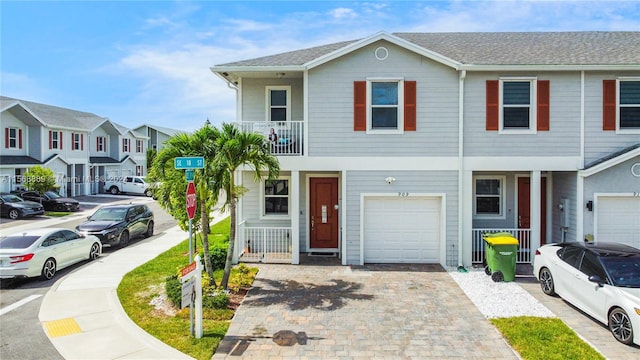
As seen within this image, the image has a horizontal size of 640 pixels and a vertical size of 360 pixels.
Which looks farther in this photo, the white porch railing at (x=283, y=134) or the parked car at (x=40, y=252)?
the white porch railing at (x=283, y=134)

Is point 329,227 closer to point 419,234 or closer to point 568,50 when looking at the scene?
point 419,234

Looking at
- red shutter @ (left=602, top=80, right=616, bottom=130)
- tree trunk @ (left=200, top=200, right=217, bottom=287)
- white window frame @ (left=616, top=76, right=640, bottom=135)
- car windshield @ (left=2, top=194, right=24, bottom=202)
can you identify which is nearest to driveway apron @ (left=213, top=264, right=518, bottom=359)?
tree trunk @ (left=200, top=200, right=217, bottom=287)

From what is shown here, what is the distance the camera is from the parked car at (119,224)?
15.6 m

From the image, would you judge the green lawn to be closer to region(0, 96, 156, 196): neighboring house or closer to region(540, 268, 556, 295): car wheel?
region(540, 268, 556, 295): car wheel

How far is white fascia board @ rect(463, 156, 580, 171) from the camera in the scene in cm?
1277

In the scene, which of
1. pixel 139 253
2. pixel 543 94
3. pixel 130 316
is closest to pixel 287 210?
pixel 139 253

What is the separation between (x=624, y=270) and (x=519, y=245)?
17.4 feet

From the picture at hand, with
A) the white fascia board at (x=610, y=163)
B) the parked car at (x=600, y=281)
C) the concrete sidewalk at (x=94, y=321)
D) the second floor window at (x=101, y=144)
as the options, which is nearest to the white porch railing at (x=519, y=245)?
the white fascia board at (x=610, y=163)

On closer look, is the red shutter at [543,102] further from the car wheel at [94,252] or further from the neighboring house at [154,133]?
the neighboring house at [154,133]

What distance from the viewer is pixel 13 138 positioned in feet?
97.2

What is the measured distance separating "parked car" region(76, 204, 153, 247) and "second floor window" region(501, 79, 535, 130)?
47.5 ft

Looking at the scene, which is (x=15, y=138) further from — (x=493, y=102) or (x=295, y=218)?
(x=493, y=102)

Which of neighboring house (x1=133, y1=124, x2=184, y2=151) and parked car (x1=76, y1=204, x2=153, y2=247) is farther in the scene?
neighboring house (x1=133, y1=124, x2=184, y2=151)

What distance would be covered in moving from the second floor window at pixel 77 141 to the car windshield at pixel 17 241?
26737 mm
